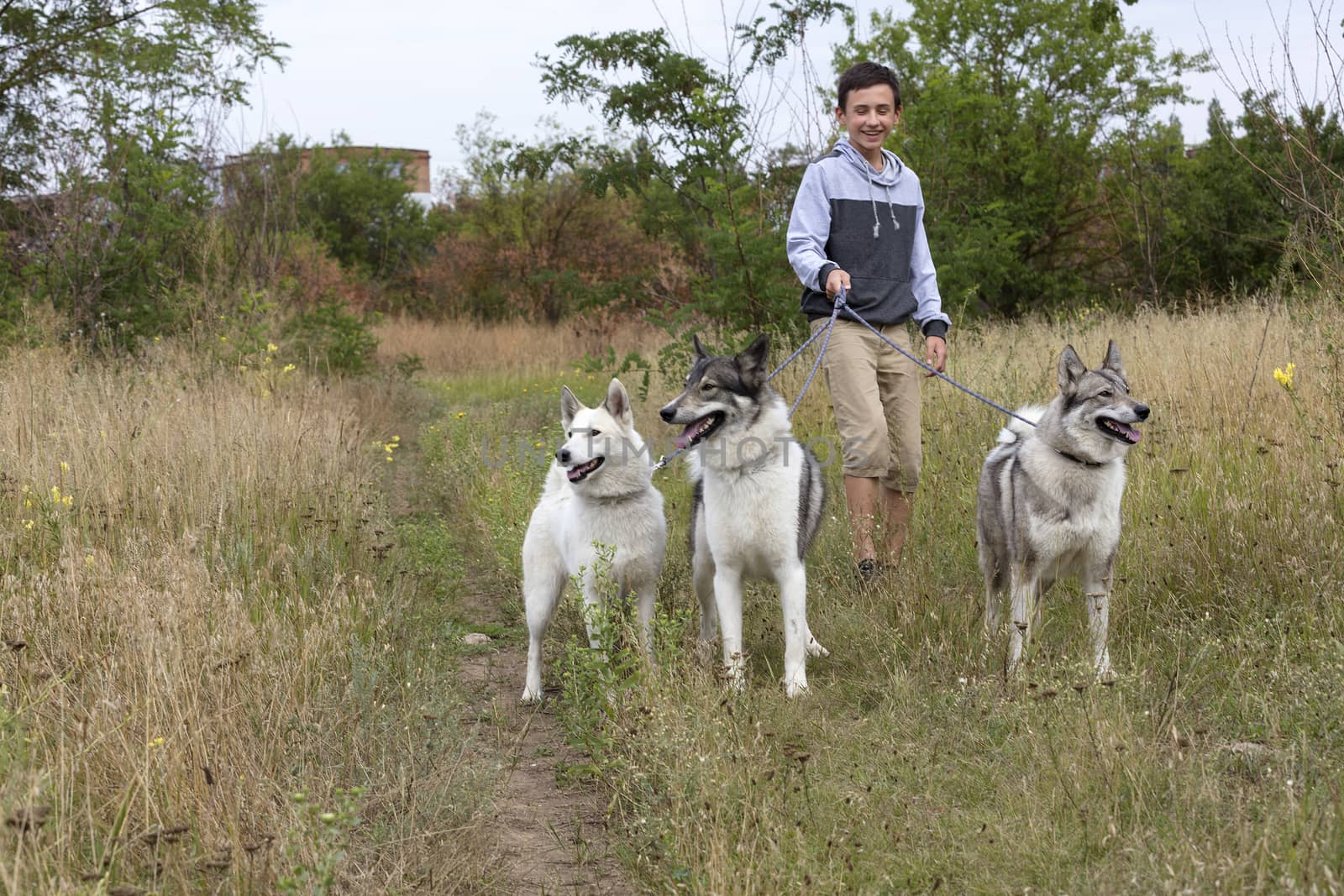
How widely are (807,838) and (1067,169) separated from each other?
73.0ft

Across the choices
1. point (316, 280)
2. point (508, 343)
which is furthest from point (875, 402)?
point (316, 280)

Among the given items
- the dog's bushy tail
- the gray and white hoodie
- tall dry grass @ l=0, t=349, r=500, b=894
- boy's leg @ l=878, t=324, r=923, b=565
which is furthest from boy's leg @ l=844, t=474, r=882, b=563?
tall dry grass @ l=0, t=349, r=500, b=894

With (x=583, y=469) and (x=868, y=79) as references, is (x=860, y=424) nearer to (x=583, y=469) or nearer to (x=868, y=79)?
(x=583, y=469)

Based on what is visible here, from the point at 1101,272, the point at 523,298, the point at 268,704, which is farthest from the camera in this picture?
the point at 523,298

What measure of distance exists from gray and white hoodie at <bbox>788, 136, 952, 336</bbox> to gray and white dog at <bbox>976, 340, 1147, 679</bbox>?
1154 millimetres

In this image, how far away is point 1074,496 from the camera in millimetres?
3816

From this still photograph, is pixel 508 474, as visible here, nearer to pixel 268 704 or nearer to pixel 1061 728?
pixel 268 704

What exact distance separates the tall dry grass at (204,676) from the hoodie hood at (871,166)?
3.07 meters

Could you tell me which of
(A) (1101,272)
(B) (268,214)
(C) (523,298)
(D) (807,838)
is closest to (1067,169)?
(A) (1101,272)

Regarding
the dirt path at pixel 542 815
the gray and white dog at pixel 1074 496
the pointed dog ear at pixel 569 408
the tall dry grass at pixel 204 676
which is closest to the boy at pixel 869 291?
the gray and white dog at pixel 1074 496

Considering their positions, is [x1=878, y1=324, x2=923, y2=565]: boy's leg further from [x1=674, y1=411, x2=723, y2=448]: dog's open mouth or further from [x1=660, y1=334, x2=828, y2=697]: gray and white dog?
[x1=674, y1=411, x2=723, y2=448]: dog's open mouth

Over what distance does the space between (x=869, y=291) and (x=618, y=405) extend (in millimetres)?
1429

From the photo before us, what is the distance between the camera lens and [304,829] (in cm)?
252

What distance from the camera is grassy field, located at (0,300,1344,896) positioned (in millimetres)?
2480
